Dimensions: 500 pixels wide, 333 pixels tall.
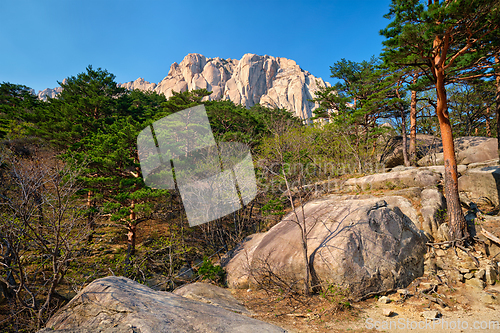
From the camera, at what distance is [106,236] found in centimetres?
1251

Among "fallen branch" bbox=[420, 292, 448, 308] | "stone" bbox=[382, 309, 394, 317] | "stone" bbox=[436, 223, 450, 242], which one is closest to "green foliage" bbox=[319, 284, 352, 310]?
"stone" bbox=[382, 309, 394, 317]

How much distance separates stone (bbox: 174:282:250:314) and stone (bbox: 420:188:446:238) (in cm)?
610

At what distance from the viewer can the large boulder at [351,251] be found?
17.6 feet

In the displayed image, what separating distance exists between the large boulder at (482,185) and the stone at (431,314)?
5763mm

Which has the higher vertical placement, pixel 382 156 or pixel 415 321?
pixel 382 156

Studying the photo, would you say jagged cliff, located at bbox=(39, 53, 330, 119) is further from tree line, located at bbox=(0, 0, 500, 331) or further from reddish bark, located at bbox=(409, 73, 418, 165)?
reddish bark, located at bbox=(409, 73, 418, 165)

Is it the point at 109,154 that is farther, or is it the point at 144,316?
the point at 109,154

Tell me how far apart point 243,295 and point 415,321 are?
395cm

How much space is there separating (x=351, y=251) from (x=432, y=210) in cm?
382

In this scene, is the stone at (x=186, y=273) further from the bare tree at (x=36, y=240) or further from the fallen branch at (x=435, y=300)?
the fallen branch at (x=435, y=300)

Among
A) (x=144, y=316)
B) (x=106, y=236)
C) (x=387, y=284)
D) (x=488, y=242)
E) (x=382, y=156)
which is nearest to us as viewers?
(x=144, y=316)

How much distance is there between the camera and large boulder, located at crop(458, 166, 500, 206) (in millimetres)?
7605

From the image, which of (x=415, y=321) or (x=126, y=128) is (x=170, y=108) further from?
(x=415, y=321)

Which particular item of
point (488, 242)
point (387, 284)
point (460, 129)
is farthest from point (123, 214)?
point (460, 129)
